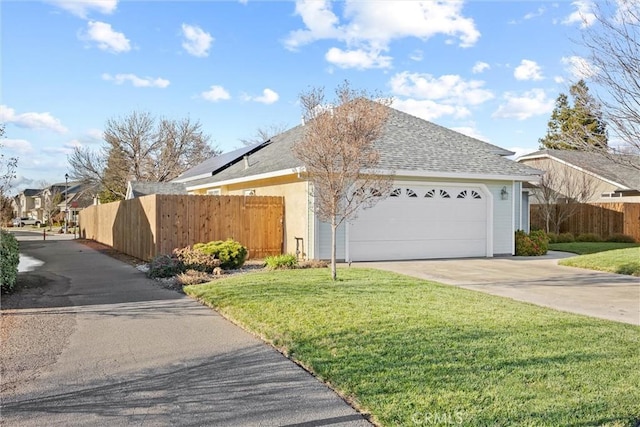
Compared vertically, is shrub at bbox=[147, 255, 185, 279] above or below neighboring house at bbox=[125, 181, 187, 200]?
below

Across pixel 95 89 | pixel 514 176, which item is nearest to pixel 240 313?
pixel 95 89

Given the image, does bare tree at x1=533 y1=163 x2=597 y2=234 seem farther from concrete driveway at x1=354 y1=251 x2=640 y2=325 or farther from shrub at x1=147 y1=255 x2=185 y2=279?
shrub at x1=147 y1=255 x2=185 y2=279

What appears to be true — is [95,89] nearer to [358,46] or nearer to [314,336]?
[358,46]

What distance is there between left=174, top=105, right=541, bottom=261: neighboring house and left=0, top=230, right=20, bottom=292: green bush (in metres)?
6.82

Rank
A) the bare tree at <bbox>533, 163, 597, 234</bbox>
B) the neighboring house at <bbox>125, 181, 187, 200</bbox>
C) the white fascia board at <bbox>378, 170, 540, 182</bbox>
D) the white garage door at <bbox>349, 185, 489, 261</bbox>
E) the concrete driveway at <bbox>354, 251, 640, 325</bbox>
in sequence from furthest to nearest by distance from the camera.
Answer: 1. the neighboring house at <bbox>125, 181, 187, 200</bbox>
2. the bare tree at <bbox>533, 163, 597, 234</bbox>
3. the white garage door at <bbox>349, 185, 489, 261</bbox>
4. the white fascia board at <bbox>378, 170, 540, 182</bbox>
5. the concrete driveway at <bbox>354, 251, 640, 325</bbox>

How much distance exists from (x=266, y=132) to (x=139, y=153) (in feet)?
40.7

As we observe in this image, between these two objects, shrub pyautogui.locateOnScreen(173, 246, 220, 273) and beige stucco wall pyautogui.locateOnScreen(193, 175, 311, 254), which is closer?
shrub pyautogui.locateOnScreen(173, 246, 220, 273)

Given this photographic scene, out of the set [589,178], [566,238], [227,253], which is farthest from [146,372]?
[589,178]

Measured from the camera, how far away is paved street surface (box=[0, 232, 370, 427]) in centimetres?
394

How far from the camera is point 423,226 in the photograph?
15.8m

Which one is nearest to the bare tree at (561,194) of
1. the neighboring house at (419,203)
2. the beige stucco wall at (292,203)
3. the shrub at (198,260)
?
the neighboring house at (419,203)

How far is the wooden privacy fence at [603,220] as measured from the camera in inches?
954

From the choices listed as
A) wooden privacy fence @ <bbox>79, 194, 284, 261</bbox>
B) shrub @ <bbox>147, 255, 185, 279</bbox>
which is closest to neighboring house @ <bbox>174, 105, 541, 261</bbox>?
wooden privacy fence @ <bbox>79, 194, 284, 261</bbox>

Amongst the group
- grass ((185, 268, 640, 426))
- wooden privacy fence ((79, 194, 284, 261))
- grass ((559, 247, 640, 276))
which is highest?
wooden privacy fence ((79, 194, 284, 261))
